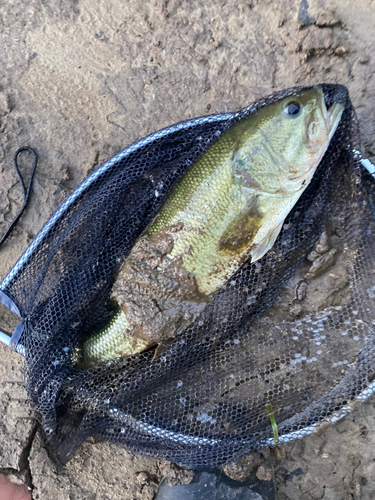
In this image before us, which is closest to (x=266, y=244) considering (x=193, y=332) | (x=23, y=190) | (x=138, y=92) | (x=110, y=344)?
(x=193, y=332)

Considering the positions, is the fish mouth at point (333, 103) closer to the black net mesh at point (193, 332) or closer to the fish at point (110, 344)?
Answer: the black net mesh at point (193, 332)

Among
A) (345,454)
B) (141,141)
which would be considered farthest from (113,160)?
(345,454)

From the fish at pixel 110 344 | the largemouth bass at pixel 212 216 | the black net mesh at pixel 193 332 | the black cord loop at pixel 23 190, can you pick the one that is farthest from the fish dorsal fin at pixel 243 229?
the black cord loop at pixel 23 190

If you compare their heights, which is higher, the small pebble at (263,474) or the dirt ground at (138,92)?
the dirt ground at (138,92)

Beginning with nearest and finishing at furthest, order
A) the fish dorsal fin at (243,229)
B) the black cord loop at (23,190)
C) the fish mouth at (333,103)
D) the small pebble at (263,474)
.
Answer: the fish mouth at (333,103) → the fish dorsal fin at (243,229) → the small pebble at (263,474) → the black cord loop at (23,190)

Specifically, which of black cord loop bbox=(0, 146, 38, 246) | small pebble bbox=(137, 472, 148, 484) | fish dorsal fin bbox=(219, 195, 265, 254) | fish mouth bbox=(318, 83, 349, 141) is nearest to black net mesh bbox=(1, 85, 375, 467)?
fish mouth bbox=(318, 83, 349, 141)

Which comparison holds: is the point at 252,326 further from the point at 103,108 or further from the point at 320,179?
the point at 103,108

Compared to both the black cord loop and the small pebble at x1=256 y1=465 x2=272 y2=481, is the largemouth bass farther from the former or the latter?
the small pebble at x1=256 y1=465 x2=272 y2=481

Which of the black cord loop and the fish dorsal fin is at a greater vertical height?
the fish dorsal fin
